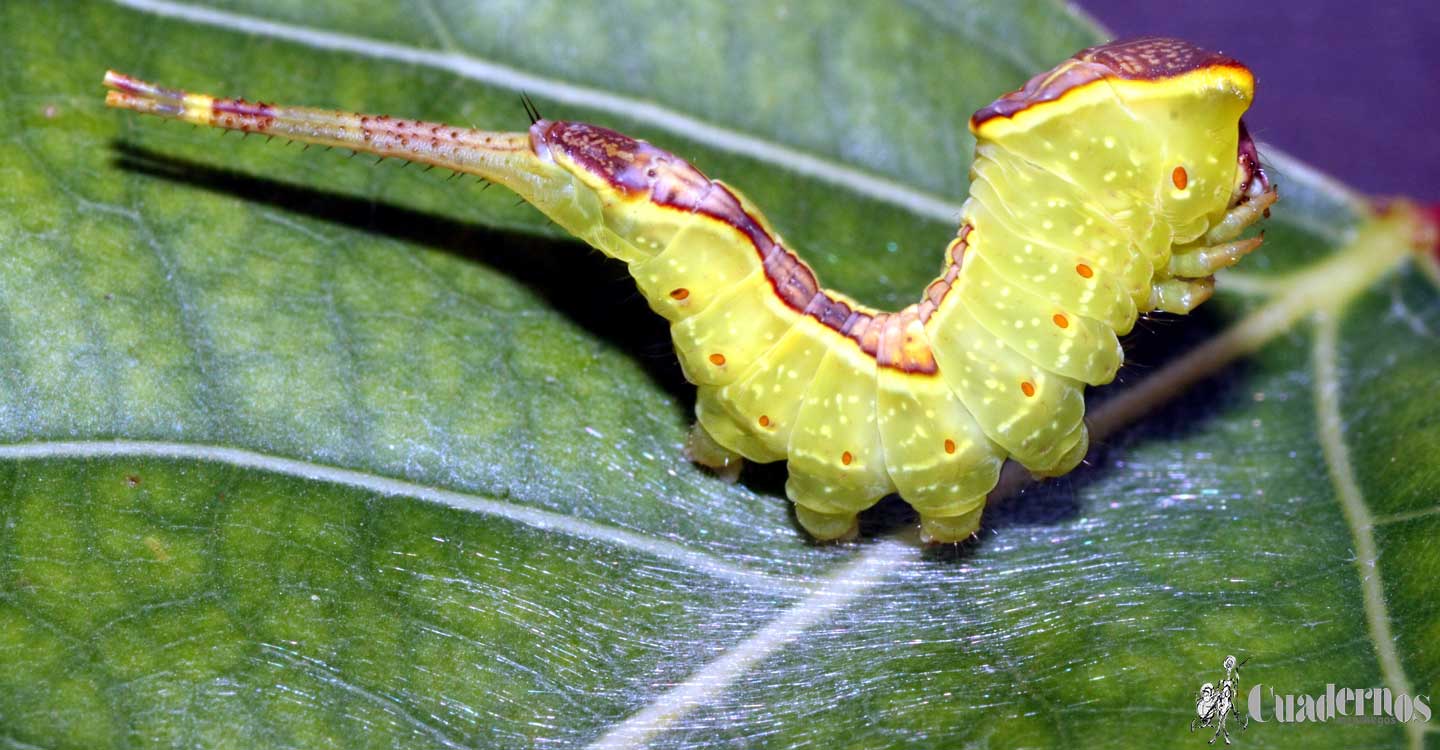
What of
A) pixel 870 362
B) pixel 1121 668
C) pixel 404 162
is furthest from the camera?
pixel 404 162

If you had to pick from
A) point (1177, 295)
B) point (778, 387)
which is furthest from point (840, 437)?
point (1177, 295)

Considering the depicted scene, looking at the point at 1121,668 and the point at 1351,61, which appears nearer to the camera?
the point at 1121,668

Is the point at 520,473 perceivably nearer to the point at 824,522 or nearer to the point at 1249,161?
the point at 824,522

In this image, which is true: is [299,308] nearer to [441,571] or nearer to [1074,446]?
[441,571]

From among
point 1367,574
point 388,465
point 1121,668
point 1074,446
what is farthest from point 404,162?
point 1367,574

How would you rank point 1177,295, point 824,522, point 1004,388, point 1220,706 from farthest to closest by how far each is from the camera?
point 1177,295 < point 824,522 < point 1004,388 < point 1220,706

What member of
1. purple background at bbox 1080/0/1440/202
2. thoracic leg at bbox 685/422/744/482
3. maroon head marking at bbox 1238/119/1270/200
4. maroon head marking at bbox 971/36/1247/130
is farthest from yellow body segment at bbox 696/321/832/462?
purple background at bbox 1080/0/1440/202

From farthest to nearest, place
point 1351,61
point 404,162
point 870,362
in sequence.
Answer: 1. point 1351,61
2. point 404,162
3. point 870,362
